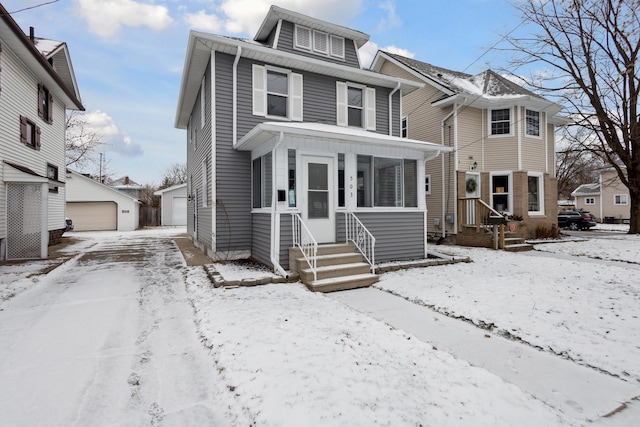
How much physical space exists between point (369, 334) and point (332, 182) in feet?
13.7

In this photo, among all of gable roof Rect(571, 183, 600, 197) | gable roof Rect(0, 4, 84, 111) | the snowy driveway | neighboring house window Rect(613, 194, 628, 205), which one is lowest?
the snowy driveway

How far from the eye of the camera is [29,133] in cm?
1055

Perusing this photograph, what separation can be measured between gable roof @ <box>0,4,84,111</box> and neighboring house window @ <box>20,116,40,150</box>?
65.5 inches

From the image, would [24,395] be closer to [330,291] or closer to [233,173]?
[330,291]

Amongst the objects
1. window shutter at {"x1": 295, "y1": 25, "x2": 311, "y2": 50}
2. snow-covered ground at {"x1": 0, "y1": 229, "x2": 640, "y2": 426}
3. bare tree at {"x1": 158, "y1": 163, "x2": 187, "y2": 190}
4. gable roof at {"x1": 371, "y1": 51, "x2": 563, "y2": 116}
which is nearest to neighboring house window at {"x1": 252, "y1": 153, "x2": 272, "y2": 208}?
snow-covered ground at {"x1": 0, "y1": 229, "x2": 640, "y2": 426}

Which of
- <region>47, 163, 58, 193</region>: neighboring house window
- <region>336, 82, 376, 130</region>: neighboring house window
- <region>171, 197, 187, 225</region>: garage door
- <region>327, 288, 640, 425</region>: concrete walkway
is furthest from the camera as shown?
<region>171, 197, 187, 225</region>: garage door

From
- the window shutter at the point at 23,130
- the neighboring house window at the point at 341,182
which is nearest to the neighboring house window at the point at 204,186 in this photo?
the neighboring house window at the point at 341,182

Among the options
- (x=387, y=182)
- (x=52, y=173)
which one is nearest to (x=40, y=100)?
(x=52, y=173)

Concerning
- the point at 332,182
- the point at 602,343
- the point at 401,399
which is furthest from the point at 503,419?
the point at 332,182

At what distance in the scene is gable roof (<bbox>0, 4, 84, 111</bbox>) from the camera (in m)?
7.92

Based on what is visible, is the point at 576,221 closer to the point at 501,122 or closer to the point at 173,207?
the point at 501,122

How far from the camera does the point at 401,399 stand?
2488 millimetres

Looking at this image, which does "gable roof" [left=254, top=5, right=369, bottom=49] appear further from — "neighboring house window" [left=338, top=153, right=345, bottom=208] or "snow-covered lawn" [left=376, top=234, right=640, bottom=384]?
"snow-covered lawn" [left=376, top=234, right=640, bottom=384]

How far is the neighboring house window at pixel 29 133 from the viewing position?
9.92 m
